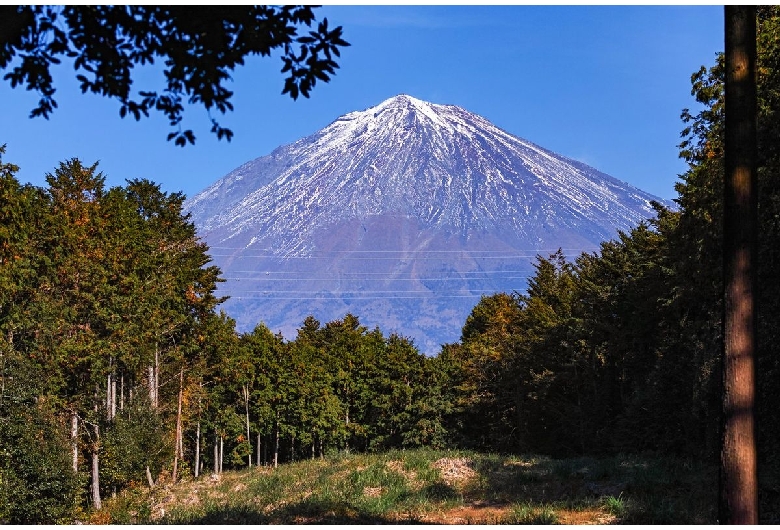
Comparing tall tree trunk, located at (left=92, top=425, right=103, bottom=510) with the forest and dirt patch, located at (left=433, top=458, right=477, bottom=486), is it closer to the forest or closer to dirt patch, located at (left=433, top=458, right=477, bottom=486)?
the forest

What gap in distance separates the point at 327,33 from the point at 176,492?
28.3 meters

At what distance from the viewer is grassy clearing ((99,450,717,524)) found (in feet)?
48.1

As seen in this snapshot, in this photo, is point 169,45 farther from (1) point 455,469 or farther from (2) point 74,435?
(2) point 74,435

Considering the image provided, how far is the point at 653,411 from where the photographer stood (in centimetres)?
3678

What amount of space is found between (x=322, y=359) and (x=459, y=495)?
4825cm

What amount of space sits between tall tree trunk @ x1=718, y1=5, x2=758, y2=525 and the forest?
23.0ft

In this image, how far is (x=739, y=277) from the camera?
7.48 meters

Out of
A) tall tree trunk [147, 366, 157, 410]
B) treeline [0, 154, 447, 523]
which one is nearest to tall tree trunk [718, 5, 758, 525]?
treeline [0, 154, 447, 523]

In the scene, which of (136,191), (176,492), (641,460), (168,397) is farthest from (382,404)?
(641,460)

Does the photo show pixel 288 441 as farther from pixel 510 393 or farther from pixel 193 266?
pixel 193 266

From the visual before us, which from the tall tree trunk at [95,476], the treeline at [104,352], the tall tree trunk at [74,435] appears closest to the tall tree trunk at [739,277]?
the treeline at [104,352]

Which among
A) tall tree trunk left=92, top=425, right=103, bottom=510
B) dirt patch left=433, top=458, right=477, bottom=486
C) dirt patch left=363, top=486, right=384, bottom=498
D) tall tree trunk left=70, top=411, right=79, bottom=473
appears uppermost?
tall tree trunk left=70, top=411, right=79, bottom=473

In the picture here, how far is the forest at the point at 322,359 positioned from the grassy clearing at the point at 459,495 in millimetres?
2196

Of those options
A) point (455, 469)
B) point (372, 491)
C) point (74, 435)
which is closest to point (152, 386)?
point (74, 435)
